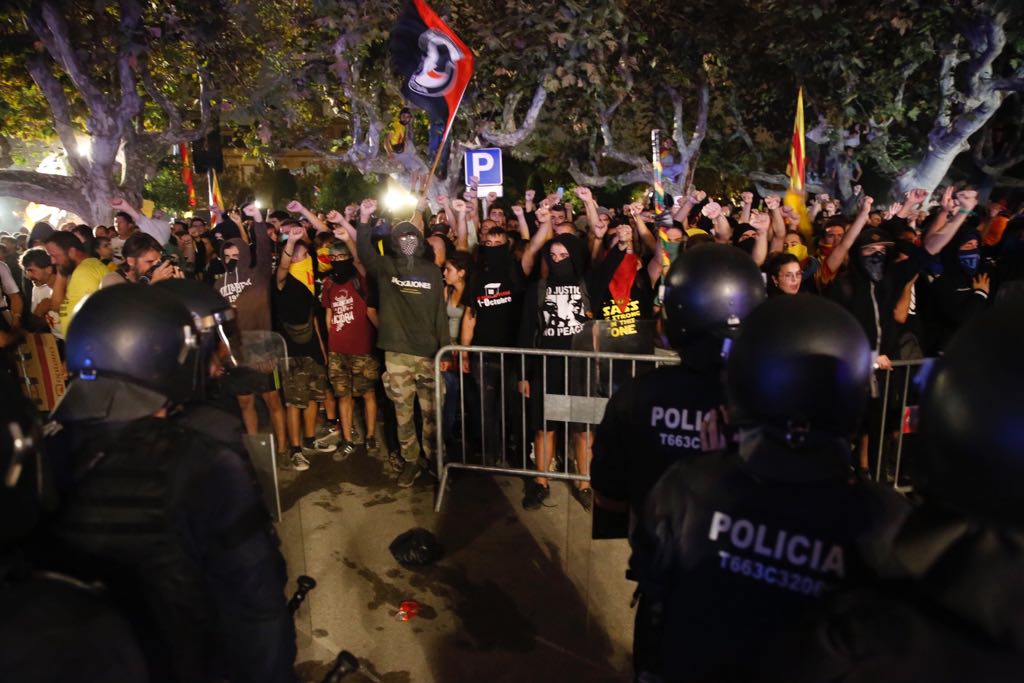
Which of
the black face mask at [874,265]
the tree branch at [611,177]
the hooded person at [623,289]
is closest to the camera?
the hooded person at [623,289]

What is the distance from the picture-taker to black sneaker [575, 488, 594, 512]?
5.75 metres

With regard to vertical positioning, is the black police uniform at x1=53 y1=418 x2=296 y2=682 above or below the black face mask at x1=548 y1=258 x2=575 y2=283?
below

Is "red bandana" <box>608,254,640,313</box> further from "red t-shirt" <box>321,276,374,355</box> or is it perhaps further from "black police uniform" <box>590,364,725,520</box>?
"black police uniform" <box>590,364,725,520</box>

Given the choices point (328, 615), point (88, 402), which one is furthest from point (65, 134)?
point (88, 402)

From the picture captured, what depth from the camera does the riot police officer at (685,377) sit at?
2.66 meters

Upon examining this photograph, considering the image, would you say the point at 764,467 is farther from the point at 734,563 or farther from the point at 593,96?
the point at 593,96

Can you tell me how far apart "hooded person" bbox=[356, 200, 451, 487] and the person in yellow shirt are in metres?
2.63

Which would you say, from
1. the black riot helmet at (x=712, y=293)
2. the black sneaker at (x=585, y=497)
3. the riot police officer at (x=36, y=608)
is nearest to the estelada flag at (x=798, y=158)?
the black sneaker at (x=585, y=497)

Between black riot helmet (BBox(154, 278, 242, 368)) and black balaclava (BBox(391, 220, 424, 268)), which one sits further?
black balaclava (BBox(391, 220, 424, 268))

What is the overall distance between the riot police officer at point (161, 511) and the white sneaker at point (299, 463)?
442 cm

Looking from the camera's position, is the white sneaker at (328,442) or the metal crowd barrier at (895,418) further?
the white sneaker at (328,442)

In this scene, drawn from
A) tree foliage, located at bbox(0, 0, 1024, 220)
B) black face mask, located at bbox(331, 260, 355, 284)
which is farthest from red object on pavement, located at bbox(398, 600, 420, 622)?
tree foliage, located at bbox(0, 0, 1024, 220)

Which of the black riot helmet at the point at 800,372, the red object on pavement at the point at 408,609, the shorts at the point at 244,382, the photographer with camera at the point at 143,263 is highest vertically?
the photographer with camera at the point at 143,263

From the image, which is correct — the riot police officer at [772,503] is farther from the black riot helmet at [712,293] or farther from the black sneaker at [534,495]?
the black sneaker at [534,495]
